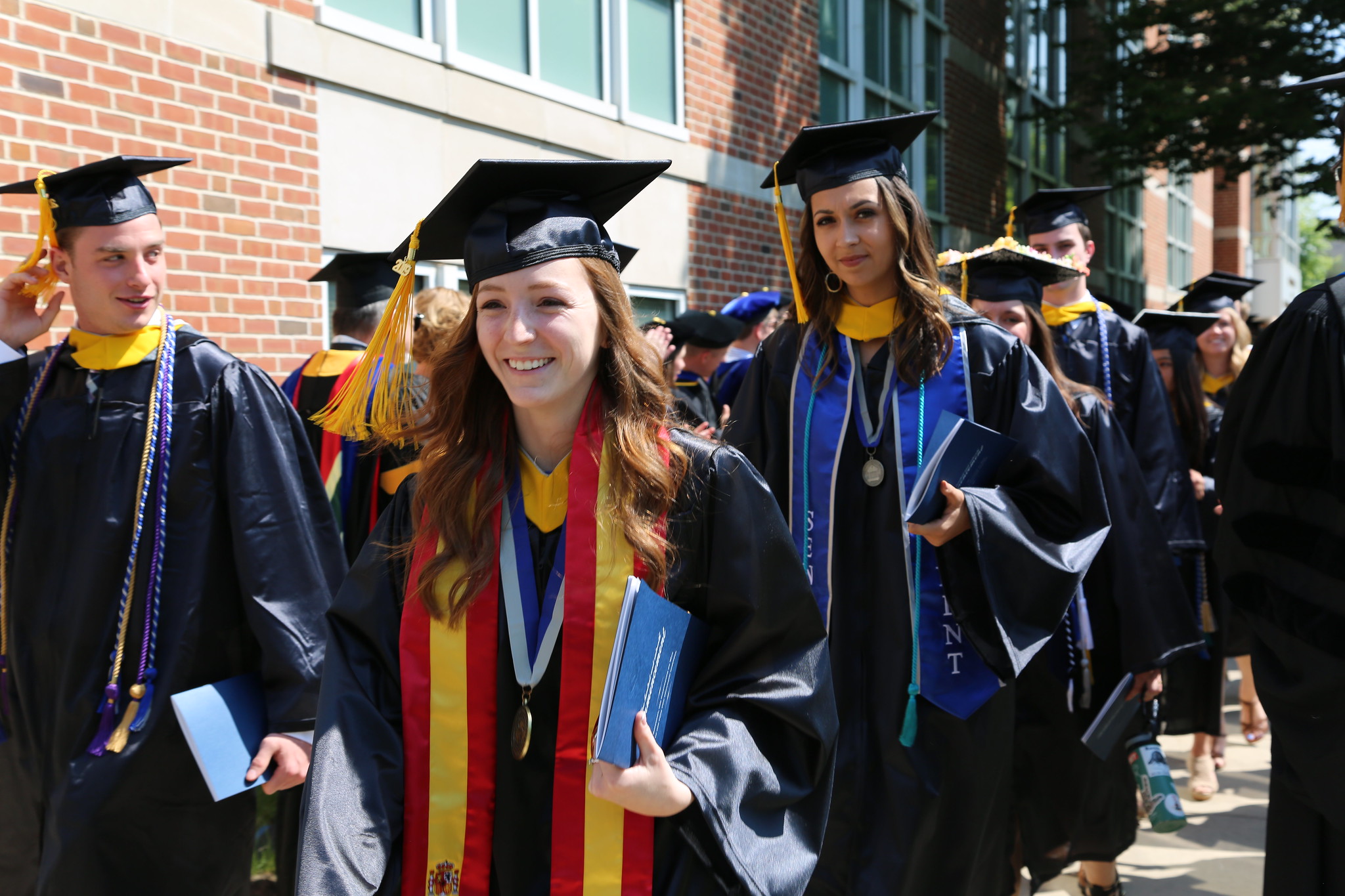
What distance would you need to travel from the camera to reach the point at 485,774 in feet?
6.02

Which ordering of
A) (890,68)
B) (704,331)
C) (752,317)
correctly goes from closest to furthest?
(704,331)
(752,317)
(890,68)

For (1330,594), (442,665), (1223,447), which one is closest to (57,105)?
(442,665)

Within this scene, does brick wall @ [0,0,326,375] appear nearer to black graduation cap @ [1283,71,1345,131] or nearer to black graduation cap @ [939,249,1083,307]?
black graduation cap @ [939,249,1083,307]

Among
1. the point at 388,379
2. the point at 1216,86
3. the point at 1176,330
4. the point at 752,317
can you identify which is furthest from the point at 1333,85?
the point at 1216,86

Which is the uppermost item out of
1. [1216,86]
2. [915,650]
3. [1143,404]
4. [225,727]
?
[1216,86]

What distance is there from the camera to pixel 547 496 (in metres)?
1.96

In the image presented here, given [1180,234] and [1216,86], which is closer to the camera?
[1216,86]

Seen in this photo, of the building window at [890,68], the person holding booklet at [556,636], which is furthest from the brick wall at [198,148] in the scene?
the building window at [890,68]

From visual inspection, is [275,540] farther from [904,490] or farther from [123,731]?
[904,490]

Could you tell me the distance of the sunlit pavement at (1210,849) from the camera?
165 inches

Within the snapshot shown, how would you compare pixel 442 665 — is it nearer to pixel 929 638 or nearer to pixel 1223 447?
pixel 929 638

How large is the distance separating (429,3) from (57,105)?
88.4 inches

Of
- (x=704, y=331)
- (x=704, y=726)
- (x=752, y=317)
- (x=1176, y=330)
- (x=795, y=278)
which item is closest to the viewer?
(x=704, y=726)

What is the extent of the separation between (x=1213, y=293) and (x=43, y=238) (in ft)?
18.0
